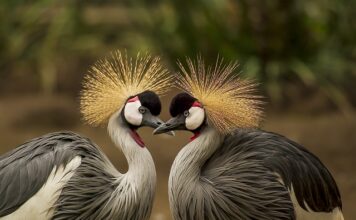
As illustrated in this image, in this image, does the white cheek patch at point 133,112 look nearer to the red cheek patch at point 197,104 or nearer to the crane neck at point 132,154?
the crane neck at point 132,154

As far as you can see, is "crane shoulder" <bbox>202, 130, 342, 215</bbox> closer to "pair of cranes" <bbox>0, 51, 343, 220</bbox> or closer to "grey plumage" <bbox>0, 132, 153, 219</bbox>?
"pair of cranes" <bbox>0, 51, 343, 220</bbox>

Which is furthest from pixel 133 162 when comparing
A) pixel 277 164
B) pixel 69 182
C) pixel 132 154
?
pixel 277 164

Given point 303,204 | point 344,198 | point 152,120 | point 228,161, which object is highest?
point 152,120

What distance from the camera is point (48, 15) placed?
23.8 feet

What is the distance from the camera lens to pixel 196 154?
10.8 feet

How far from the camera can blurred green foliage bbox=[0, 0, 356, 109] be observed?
20.9 ft

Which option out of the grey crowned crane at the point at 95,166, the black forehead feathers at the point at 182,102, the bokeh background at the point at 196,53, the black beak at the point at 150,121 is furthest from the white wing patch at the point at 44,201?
the bokeh background at the point at 196,53

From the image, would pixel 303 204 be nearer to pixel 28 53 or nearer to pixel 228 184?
pixel 228 184

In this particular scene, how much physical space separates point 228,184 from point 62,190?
0.58m

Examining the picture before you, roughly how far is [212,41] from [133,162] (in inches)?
121

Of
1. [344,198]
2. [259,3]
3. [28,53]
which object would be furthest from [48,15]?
[344,198]

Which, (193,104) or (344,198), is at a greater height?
(193,104)

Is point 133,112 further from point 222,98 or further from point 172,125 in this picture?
point 222,98

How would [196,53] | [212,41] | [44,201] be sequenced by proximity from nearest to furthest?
[44,201], [196,53], [212,41]
